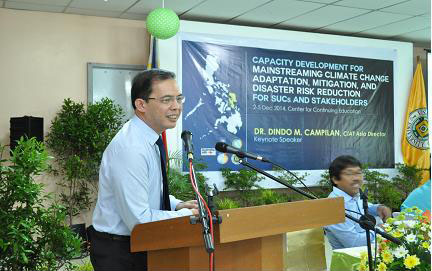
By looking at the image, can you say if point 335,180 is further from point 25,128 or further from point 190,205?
point 25,128

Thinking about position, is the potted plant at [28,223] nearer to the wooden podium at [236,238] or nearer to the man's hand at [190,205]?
the man's hand at [190,205]

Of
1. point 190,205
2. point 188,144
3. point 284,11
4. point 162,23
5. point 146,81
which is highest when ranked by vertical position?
point 284,11

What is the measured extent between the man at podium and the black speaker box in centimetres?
420

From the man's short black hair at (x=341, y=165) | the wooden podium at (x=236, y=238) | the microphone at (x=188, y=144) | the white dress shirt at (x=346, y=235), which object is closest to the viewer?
the wooden podium at (x=236, y=238)

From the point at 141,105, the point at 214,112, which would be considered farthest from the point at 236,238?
the point at 214,112

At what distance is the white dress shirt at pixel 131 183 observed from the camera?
2.10 metres

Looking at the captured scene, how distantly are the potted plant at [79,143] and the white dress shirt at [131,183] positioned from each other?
4401 millimetres

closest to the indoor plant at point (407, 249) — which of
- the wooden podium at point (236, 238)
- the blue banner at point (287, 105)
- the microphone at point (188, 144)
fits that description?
the wooden podium at point (236, 238)

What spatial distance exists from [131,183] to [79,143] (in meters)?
4.71

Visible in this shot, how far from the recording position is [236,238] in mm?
1731

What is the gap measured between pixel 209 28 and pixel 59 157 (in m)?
2.59

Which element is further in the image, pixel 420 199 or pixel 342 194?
pixel 420 199

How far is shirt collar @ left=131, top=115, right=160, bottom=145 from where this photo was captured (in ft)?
7.54

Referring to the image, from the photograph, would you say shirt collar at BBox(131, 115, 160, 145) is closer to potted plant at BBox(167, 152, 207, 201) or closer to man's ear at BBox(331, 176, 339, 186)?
man's ear at BBox(331, 176, 339, 186)
